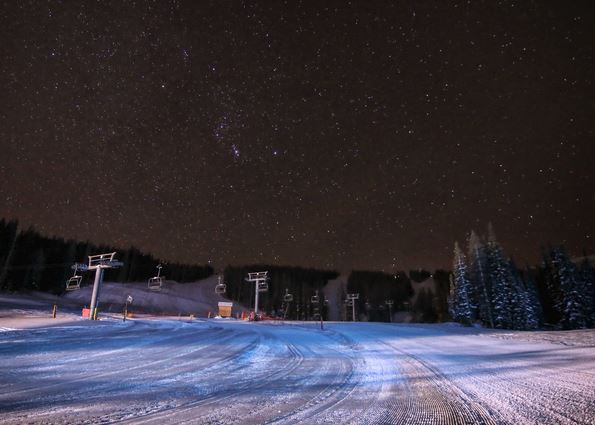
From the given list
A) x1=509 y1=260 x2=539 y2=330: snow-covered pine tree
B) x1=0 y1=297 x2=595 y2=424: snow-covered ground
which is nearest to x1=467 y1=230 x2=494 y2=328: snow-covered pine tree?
x1=509 y1=260 x2=539 y2=330: snow-covered pine tree

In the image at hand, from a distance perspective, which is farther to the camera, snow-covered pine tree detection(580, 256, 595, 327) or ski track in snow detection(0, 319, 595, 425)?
snow-covered pine tree detection(580, 256, 595, 327)

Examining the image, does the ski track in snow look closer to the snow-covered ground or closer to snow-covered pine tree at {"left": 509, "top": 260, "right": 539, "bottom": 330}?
the snow-covered ground

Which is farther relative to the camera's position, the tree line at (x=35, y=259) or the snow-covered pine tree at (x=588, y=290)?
the tree line at (x=35, y=259)

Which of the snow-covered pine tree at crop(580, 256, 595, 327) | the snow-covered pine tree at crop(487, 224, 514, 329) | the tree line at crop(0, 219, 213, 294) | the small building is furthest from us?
the tree line at crop(0, 219, 213, 294)

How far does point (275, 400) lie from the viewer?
6.02 metres

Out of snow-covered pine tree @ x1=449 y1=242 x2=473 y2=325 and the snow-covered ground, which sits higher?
snow-covered pine tree @ x1=449 y1=242 x2=473 y2=325

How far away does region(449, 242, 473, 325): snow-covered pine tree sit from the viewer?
51750 mm

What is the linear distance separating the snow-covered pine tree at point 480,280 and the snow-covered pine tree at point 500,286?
0.93 meters

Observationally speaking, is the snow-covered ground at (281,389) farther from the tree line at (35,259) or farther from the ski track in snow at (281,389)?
the tree line at (35,259)

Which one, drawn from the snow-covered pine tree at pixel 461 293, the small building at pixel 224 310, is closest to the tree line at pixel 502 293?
the snow-covered pine tree at pixel 461 293

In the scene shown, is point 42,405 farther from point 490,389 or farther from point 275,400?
point 490,389

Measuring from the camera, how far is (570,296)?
169 ft

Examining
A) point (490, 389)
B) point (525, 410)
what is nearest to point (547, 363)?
point (490, 389)

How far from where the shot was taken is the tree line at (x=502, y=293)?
4919cm
